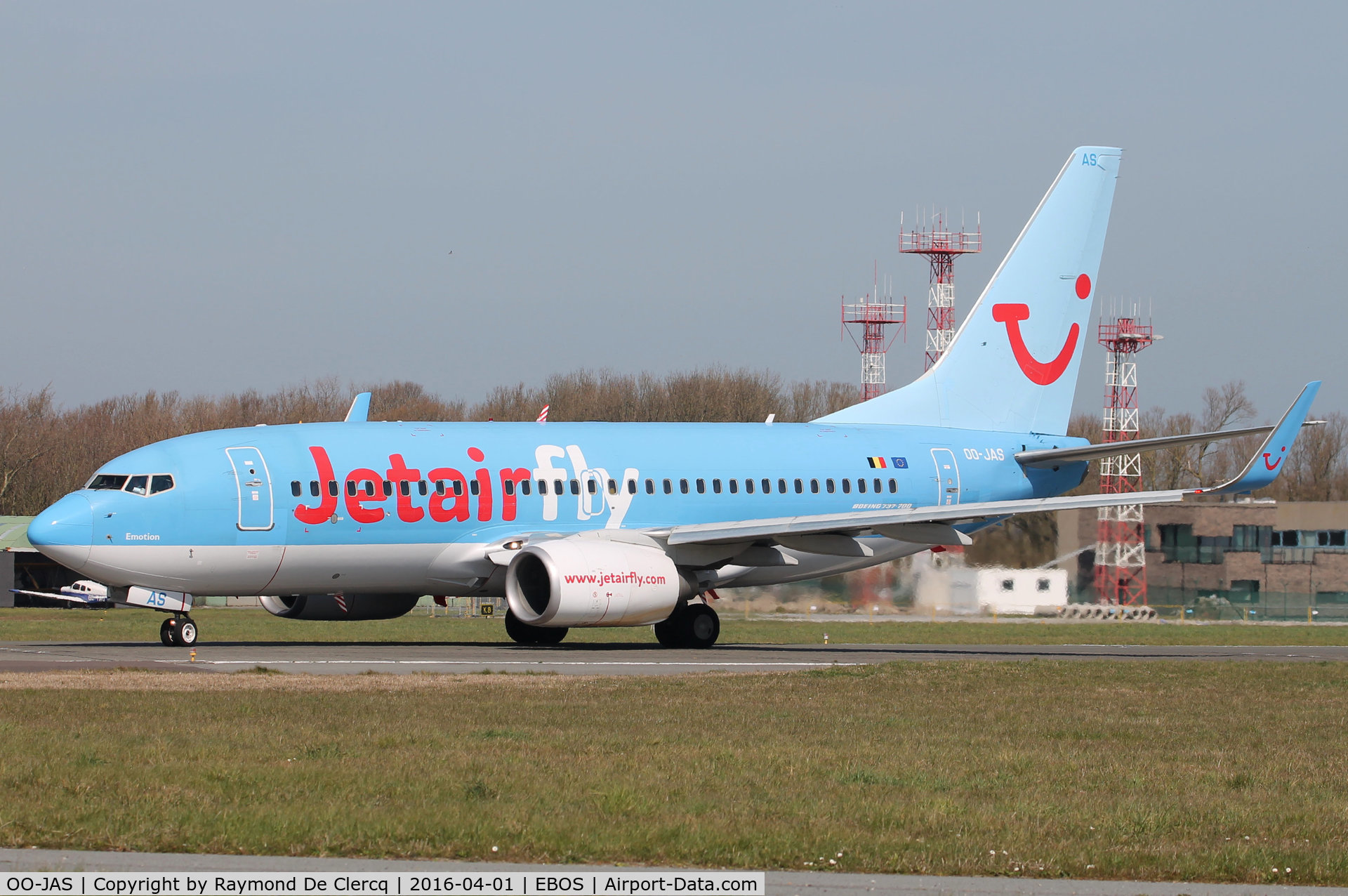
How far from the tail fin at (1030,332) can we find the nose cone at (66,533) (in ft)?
54.7

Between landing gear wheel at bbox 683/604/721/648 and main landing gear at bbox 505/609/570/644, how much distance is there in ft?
7.40

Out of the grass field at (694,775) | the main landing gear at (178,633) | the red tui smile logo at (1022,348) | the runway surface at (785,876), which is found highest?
the red tui smile logo at (1022,348)

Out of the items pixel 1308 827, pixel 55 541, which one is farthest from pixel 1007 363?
pixel 1308 827

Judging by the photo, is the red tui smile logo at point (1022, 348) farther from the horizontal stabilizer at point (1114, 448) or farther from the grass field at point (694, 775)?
the grass field at point (694, 775)

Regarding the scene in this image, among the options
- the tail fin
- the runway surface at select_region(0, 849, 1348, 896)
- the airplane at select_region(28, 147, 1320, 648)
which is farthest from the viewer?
the tail fin

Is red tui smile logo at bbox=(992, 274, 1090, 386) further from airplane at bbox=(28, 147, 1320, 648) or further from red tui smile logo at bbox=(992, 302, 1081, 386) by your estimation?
airplane at bbox=(28, 147, 1320, 648)

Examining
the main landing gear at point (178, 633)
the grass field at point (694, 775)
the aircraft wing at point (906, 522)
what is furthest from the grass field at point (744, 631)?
the grass field at point (694, 775)

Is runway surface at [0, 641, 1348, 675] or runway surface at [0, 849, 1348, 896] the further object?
runway surface at [0, 641, 1348, 675]

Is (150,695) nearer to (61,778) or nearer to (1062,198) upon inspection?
(61,778)

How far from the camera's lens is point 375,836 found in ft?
30.8

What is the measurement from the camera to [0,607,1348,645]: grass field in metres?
34.5

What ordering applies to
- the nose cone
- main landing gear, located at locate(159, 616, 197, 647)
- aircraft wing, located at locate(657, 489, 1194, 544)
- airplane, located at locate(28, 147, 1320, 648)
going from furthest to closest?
aircraft wing, located at locate(657, 489, 1194, 544) → main landing gear, located at locate(159, 616, 197, 647) → airplane, located at locate(28, 147, 1320, 648) → the nose cone

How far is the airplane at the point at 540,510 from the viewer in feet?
88.2

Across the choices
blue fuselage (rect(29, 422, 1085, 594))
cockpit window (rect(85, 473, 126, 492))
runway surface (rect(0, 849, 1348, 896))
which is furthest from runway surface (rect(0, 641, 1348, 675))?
runway surface (rect(0, 849, 1348, 896))
